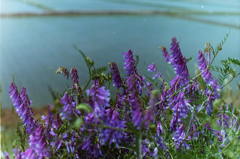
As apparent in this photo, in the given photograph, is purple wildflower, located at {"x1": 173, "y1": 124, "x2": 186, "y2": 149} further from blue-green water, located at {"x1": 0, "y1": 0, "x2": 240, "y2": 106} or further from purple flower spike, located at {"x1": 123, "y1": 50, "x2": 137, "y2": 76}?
blue-green water, located at {"x1": 0, "y1": 0, "x2": 240, "y2": 106}

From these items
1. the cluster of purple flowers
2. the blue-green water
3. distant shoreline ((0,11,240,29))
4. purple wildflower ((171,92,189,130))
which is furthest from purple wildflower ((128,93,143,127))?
distant shoreline ((0,11,240,29))

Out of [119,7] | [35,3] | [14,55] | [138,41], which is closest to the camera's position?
[138,41]

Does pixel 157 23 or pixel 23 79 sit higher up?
pixel 157 23

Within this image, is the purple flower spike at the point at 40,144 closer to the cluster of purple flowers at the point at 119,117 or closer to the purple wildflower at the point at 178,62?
the cluster of purple flowers at the point at 119,117

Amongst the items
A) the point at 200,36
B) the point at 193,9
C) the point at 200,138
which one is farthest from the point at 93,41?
the point at 200,138

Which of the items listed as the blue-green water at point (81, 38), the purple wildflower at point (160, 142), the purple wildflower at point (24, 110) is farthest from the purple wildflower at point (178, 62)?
the blue-green water at point (81, 38)

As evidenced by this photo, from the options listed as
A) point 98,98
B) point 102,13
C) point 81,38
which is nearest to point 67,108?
point 98,98

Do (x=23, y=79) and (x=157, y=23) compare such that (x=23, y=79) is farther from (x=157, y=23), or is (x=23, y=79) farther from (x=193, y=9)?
(x=193, y=9)
